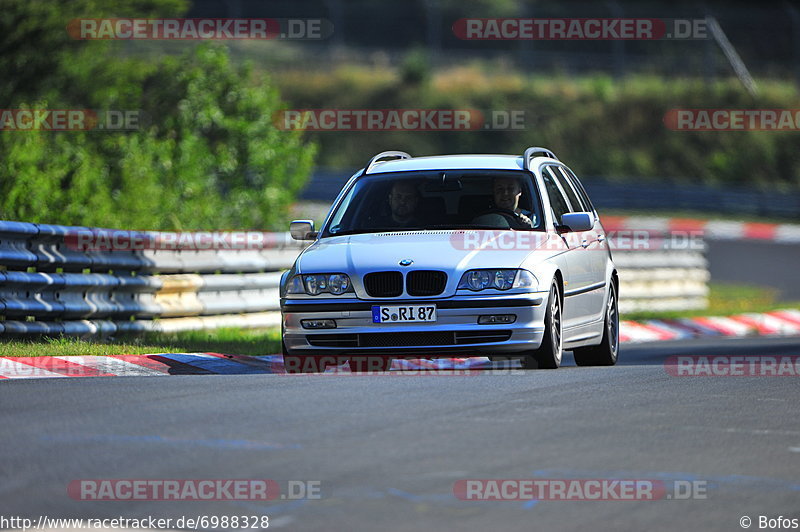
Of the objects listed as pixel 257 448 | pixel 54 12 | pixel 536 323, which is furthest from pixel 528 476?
pixel 54 12

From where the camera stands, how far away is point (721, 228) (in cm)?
3856

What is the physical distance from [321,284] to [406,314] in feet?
2.22

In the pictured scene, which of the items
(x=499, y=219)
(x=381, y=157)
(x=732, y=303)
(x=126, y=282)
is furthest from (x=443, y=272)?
(x=732, y=303)

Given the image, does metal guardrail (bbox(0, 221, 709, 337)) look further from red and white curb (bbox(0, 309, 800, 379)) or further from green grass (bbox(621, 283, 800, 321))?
green grass (bbox(621, 283, 800, 321))

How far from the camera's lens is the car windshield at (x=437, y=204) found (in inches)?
454

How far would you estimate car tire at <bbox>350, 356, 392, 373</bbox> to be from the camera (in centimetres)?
1167

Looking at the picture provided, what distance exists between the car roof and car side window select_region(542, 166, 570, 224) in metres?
0.31

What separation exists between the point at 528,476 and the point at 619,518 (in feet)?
2.36

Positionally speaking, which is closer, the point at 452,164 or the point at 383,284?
the point at 383,284

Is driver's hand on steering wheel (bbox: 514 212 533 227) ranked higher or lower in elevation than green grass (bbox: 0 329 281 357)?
higher

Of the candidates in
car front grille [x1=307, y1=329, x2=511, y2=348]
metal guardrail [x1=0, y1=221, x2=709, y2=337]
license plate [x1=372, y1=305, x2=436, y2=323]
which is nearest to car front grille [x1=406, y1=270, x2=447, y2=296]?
license plate [x1=372, y1=305, x2=436, y2=323]

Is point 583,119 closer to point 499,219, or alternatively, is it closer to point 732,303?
point 732,303

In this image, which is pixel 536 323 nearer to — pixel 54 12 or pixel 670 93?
pixel 54 12

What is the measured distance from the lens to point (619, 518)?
5.53 m
